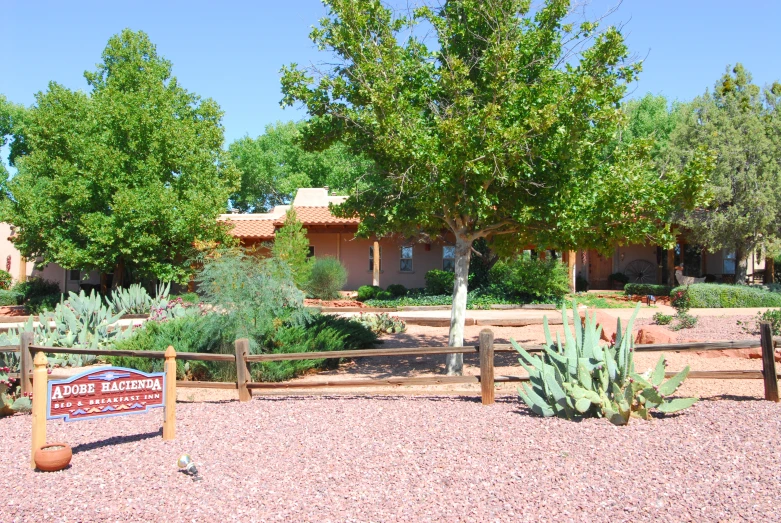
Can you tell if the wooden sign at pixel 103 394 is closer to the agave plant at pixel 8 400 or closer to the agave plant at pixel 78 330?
the agave plant at pixel 8 400

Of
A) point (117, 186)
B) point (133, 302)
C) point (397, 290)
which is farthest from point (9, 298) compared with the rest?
point (397, 290)

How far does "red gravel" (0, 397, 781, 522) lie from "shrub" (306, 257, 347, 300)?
16582 millimetres

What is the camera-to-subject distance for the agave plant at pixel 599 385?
6.91m

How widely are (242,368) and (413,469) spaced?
3663 millimetres

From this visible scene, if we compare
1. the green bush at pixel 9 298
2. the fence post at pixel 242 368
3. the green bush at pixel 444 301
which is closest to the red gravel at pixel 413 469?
the fence post at pixel 242 368

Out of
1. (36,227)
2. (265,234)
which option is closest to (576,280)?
(265,234)

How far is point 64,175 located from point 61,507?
19.5m

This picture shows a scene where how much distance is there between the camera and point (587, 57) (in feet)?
33.1

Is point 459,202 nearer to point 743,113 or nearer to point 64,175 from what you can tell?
point 64,175

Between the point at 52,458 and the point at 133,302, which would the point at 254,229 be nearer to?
the point at 133,302

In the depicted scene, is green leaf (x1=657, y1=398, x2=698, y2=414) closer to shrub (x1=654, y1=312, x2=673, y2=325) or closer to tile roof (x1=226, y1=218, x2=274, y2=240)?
shrub (x1=654, y1=312, x2=673, y2=325)

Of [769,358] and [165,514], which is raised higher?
[769,358]

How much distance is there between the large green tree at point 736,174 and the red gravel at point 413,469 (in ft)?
59.7

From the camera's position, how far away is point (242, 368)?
8.68 meters
